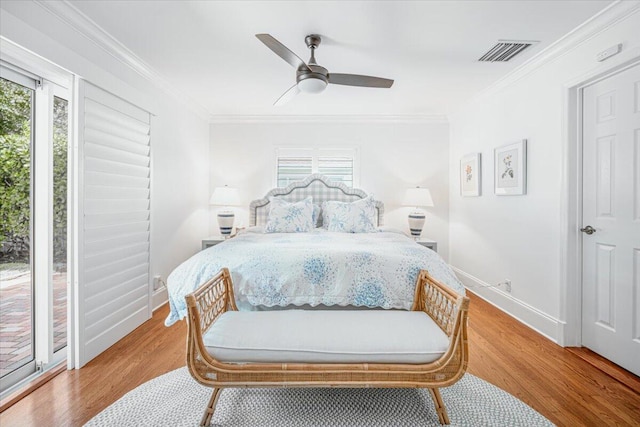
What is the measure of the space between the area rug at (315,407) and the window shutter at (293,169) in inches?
122

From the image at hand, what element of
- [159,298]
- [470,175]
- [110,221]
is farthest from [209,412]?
[470,175]

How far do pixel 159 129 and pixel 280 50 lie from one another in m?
1.88

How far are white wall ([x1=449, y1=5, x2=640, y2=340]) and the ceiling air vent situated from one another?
0.32 m

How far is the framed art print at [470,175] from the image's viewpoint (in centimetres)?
364

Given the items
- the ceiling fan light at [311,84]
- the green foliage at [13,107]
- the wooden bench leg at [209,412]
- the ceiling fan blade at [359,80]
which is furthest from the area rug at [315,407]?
the ceiling fan blade at [359,80]

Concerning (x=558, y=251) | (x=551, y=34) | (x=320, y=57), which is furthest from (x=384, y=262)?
(x=551, y=34)

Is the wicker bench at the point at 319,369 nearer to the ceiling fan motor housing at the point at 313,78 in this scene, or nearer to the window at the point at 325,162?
the ceiling fan motor housing at the point at 313,78

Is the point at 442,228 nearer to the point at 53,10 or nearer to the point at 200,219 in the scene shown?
the point at 200,219

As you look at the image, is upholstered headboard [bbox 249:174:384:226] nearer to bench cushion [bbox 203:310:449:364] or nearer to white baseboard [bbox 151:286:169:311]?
white baseboard [bbox 151:286:169:311]

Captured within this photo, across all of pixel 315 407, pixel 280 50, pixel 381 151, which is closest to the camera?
pixel 315 407

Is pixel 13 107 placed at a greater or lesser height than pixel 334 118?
lesser

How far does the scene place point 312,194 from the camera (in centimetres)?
434

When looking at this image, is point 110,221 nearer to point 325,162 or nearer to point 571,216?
point 325,162

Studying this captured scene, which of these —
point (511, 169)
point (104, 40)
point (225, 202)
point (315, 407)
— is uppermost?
point (104, 40)
